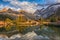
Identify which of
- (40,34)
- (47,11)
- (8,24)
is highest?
(47,11)

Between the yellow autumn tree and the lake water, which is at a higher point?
the yellow autumn tree

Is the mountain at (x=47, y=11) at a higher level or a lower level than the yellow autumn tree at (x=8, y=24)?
higher

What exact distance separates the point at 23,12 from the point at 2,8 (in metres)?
0.28

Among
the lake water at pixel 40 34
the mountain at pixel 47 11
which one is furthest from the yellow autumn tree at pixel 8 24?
the mountain at pixel 47 11

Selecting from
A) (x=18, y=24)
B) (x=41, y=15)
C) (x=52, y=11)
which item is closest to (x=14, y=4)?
(x=18, y=24)

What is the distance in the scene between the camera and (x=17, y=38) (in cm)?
175

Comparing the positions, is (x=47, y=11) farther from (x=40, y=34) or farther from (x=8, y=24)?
(x=8, y=24)

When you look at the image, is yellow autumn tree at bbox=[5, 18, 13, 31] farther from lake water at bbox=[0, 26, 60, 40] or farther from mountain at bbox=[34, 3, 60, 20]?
mountain at bbox=[34, 3, 60, 20]

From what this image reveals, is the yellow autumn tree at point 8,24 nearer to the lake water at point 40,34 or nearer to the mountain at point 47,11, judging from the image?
the lake water at point 40,34

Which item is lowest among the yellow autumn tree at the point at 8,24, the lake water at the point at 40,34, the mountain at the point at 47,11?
the lake water at the point at 40,34

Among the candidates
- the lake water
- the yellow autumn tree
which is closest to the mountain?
the lake water

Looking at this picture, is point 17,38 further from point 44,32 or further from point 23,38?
point 44,32

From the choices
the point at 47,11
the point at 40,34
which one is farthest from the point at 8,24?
the point at 47,11

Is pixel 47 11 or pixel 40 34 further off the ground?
pixel 47 11
